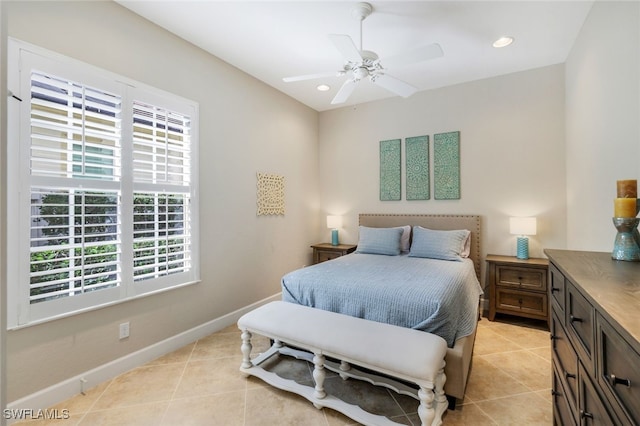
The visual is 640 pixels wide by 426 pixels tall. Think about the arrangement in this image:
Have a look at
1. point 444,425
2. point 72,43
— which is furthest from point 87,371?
point 444,425

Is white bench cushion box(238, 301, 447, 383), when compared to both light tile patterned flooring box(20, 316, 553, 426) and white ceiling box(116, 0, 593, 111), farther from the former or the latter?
white ceiling box(116, 0, 593, 111)

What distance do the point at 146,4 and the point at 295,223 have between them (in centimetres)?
292

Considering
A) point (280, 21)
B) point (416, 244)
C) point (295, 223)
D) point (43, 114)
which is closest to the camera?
point (43, 114)

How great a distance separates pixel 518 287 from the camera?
3.17 m

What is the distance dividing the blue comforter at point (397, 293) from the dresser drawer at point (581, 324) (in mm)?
842

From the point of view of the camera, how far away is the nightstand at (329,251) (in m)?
4.25

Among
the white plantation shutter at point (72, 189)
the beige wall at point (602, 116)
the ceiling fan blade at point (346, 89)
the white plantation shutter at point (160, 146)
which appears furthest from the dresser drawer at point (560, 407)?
the white plantation shutter at point (160, 146)

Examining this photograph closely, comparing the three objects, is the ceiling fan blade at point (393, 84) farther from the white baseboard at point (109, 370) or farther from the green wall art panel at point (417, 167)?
the white baseboard at point (109, 370)

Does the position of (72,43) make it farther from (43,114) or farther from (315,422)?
(315,422)

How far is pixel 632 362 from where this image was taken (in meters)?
0.64

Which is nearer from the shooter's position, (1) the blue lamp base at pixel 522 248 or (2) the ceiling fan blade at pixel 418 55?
(2) the ceiling fan blade at pixel 418 55

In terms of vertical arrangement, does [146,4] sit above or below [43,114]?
above

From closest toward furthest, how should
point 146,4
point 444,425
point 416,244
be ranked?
point 444,425 < point 146,4 < point 416,244

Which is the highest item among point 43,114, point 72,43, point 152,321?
point 72,43
